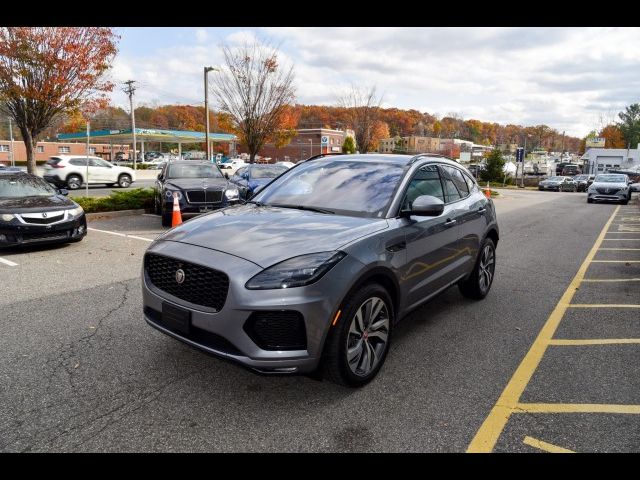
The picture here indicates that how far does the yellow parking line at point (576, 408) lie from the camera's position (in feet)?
10.4

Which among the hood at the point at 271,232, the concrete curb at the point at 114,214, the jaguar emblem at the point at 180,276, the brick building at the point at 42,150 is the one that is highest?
the brick building at the point at 42,150

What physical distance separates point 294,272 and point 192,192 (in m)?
8.25

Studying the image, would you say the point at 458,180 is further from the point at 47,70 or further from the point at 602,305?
the point at 47,70

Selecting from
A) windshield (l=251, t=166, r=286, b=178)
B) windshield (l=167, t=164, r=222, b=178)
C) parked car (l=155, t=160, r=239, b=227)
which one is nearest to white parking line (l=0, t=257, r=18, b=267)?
parked car (l=155, t=160, r=239, b=227)

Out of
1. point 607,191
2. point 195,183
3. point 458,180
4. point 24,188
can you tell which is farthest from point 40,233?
point 607,191

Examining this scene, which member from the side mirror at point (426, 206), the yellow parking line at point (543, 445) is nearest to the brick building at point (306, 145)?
the side mirror at point (426, 206)

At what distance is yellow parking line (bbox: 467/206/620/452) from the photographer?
2.83 metres

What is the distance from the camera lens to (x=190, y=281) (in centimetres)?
313

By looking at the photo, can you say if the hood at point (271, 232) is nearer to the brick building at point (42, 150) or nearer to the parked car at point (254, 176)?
the parked car at point (254, 176)

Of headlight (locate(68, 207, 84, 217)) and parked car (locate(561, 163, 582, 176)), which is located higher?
parked car (locate(561, 163, 582, 176))

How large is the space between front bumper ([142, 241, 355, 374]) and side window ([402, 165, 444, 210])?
1271 mm

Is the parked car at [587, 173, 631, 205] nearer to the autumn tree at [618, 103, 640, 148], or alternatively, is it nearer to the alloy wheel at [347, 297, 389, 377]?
the alloy wheel at [347, 297, 389, 377]

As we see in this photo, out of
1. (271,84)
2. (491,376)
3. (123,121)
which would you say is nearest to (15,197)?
(491,376)

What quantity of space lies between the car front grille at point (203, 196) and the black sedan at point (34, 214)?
257 centimetres
